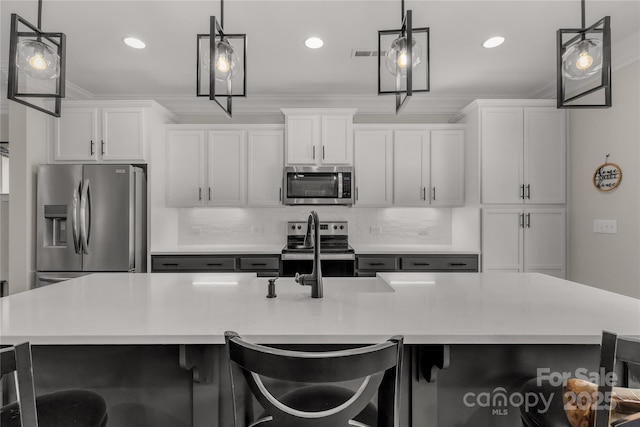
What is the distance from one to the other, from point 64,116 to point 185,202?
1408 millimetres

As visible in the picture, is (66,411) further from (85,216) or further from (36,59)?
(85,216)

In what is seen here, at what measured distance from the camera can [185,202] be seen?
12.6ft

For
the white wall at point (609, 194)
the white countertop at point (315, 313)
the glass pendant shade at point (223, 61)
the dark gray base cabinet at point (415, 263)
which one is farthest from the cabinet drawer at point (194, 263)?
the white wall at point (609, 194)

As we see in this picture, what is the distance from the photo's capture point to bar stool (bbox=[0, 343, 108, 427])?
79 centimetres

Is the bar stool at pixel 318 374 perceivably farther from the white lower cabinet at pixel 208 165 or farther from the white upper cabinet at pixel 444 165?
the white upper cabinet at pixel 444 165

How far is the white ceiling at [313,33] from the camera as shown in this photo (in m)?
2.40

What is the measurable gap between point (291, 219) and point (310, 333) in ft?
10.4

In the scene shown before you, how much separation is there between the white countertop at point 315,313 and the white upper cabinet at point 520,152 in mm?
1885

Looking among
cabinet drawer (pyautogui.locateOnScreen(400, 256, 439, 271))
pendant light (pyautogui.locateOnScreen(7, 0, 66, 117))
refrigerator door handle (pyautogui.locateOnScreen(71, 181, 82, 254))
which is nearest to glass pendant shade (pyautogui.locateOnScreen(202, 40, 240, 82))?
pendant light (pyautogui.locateOnScreen(7, 0, 66, 117))

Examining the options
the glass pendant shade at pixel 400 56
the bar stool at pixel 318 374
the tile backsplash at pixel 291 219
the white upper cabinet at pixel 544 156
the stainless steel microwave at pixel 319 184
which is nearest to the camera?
the bar stool at pixel 318 374

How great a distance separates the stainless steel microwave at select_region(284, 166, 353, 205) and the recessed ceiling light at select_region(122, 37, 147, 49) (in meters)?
1.66

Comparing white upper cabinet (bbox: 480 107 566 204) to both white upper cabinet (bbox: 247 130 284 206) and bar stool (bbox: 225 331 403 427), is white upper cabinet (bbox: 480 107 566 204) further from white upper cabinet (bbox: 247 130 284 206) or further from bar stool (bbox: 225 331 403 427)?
bar stool (bbox: 225 331 403 427)

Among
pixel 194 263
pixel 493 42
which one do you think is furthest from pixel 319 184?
pixel 493 42

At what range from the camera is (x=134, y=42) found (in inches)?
112
